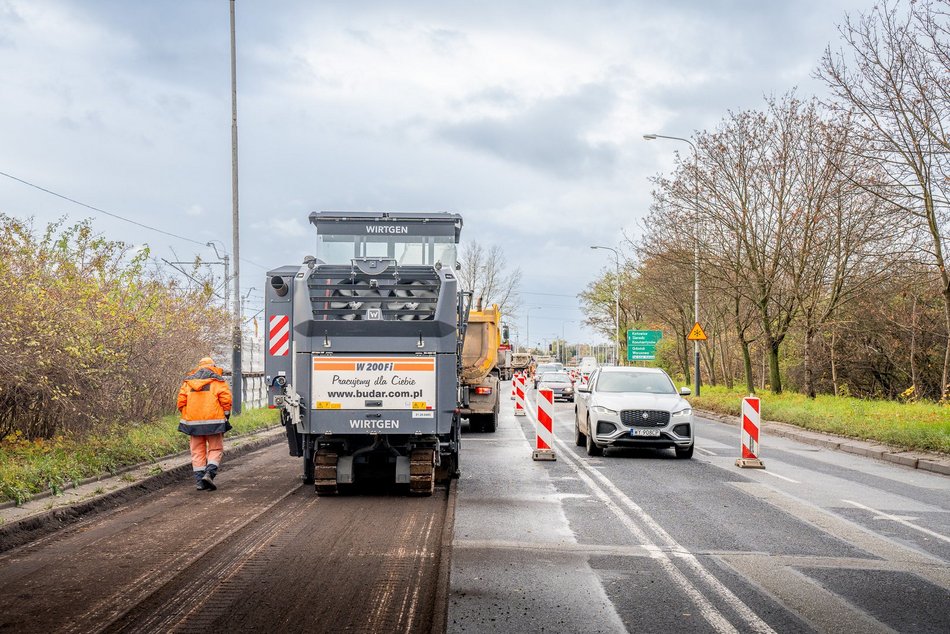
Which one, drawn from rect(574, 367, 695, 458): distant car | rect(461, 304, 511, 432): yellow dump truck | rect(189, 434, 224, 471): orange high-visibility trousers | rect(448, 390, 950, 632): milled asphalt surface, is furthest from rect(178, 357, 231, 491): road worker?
rect(461, 304, 511, 432): yellow dump truck

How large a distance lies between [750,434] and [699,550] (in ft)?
25.9

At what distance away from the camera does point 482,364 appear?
22.1 m

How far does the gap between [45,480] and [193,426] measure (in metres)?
1.94

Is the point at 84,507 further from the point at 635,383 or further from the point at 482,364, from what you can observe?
the point at 482,364

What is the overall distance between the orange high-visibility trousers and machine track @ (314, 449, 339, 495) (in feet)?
5.26

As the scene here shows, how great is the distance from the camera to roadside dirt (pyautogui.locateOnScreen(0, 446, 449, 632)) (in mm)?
5785

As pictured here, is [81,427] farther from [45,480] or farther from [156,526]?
[156,526]

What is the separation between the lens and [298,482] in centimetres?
1295

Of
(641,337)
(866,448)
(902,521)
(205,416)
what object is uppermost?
(641,337)

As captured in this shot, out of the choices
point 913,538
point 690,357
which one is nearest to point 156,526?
point 913,538

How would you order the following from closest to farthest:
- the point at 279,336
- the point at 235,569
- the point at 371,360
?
the point at 235,569 → the point at 371,360 → the point at 279,336

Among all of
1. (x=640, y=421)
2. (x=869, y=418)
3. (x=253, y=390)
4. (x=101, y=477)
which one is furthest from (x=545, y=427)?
(x=253, y=390)

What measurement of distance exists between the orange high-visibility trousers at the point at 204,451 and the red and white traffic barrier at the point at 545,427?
5777mm

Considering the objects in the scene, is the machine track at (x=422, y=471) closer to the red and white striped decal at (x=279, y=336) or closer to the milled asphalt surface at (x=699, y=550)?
the milled asphalt surface at (x=699, y=550)
